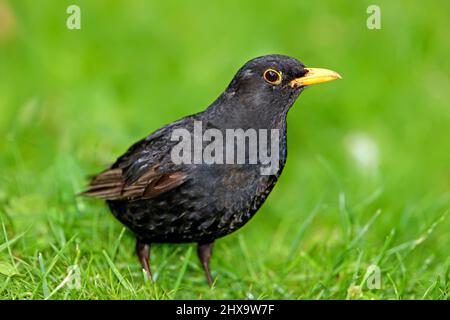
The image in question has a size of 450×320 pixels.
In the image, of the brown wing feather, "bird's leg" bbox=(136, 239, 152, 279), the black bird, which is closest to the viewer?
the black bird

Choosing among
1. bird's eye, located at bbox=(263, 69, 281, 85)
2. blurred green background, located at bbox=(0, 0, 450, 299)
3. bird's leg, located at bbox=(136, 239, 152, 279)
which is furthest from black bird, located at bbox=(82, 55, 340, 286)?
blurred green background, located at bbox=(0, 0, 450, 299)

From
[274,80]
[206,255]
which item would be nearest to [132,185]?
[206,255]

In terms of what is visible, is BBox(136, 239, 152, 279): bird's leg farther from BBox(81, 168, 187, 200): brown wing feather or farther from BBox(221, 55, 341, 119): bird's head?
BBox(221, 55, 341, 119): bird's head

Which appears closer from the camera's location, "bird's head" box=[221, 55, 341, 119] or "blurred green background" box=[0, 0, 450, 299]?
"bird's head" box=[221, 55, 341, 119]

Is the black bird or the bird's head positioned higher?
the bird's head

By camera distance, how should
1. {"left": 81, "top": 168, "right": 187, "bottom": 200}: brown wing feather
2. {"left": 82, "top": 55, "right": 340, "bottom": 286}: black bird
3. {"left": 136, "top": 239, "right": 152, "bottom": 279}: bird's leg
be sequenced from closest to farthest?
{"left": 82, "top": 55, "right": 340, "bottom": 286}: black bird < {"left": 81, "top": 168, "right": 187, "bottom": 200}: brown wing feather < {"left": 136, "top": 239, "right": 152, "bottom": 279}: bird's leg

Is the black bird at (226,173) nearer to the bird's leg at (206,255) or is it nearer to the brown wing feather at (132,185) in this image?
the brown wing feather at (132,185)
